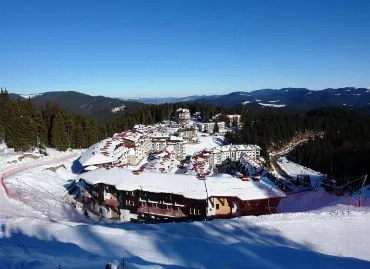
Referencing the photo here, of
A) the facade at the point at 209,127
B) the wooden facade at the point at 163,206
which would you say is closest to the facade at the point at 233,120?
the facade at the point at 209,127

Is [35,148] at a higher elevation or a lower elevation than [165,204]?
higher

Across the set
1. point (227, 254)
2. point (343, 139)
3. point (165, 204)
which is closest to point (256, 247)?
point (227, 254)

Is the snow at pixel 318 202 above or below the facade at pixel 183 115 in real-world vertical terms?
below

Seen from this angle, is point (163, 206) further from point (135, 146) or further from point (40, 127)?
point (135, 146)

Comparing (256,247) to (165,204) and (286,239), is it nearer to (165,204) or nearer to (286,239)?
(286,239)

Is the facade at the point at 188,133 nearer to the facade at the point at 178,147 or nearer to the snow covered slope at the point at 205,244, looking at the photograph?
the facade at the point at 178,147

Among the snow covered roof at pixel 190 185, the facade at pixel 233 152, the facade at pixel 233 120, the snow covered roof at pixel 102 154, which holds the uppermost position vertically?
the facade at pixel 233 120

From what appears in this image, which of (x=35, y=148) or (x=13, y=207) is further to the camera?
(x=35, y=148)
